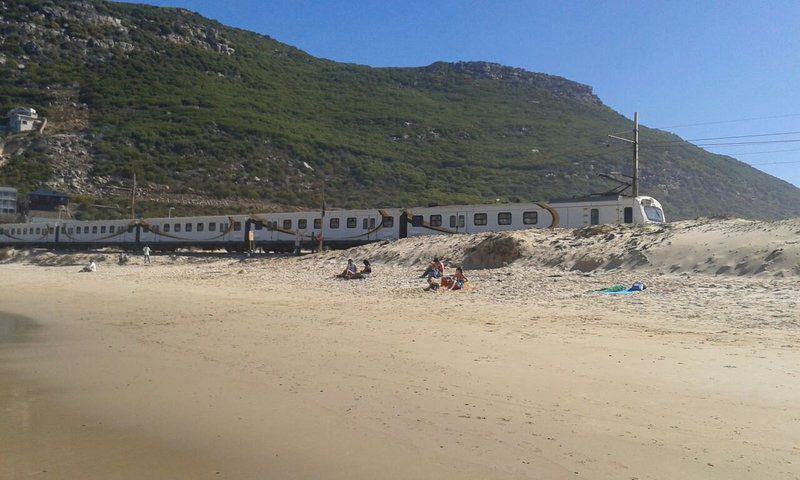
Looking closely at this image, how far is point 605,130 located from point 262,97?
64.3 metres

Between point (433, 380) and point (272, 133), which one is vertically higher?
point (272, 133)

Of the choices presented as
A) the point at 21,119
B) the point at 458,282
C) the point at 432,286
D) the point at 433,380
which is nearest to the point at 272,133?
the point at 21,119

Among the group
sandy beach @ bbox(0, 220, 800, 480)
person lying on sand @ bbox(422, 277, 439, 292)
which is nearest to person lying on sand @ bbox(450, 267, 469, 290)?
person lying on sand @ bbox(422, 277, 439, 292)

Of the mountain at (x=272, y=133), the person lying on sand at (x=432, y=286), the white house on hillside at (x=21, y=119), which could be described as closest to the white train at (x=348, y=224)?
the person lying on sand at (x=432, y=286)

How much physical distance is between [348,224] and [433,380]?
28114 millimetres

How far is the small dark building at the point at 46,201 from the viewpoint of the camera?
68.7 metres

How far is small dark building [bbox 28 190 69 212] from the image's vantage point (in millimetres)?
68688

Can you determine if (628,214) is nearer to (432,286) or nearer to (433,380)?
(432,286)

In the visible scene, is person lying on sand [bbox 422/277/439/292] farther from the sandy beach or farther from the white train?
the white train

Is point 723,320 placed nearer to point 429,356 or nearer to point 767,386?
point 767,386

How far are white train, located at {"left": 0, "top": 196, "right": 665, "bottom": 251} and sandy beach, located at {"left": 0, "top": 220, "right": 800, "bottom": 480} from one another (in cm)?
1108

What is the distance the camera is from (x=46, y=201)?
6975cm

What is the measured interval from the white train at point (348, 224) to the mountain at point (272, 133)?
25.0m

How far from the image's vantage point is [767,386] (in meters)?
6.97
